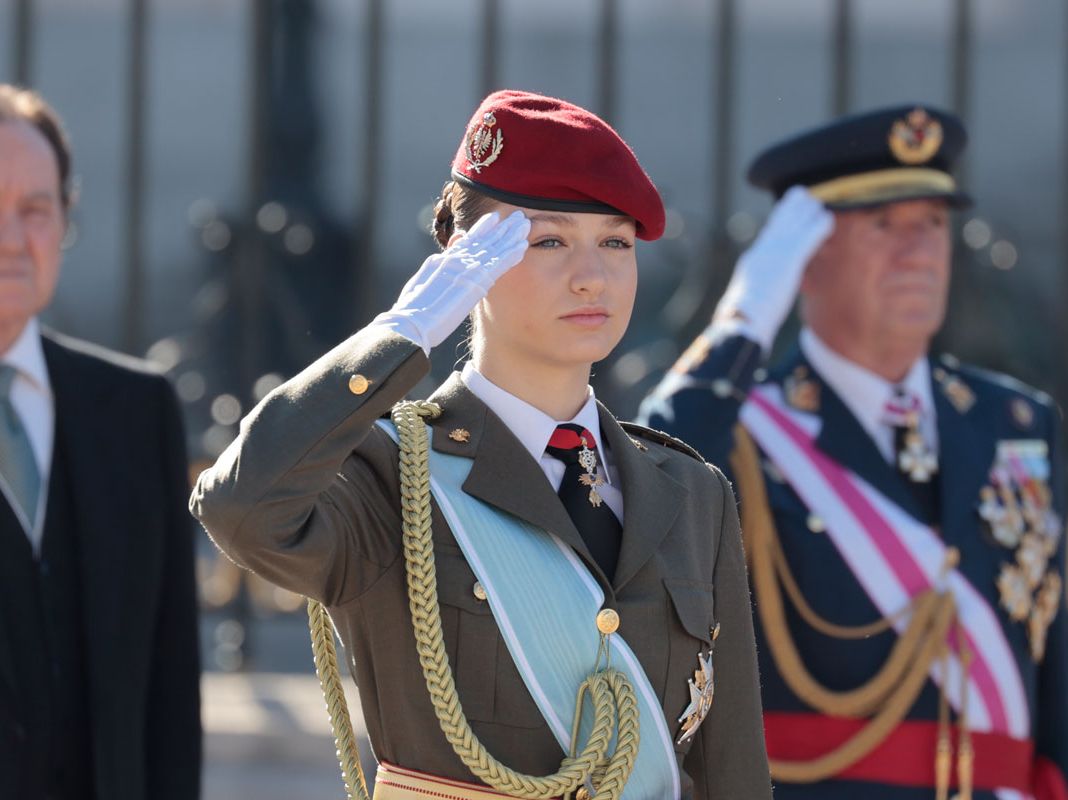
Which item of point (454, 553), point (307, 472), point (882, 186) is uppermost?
point (882, 186)

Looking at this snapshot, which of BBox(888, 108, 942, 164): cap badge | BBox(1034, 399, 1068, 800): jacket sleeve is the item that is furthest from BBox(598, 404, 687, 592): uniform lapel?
BBox(888, 108, 942, 164): cap badge

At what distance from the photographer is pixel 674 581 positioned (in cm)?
219

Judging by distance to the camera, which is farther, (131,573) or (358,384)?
(131,573)

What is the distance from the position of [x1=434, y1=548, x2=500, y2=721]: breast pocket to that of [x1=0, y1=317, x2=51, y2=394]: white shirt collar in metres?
1.19

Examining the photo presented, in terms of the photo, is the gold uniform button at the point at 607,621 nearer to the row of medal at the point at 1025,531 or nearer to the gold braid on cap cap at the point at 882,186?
the row of medal at the point at 1025,531

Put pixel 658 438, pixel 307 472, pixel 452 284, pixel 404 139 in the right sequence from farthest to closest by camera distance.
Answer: pixel 404 139, pixel 658 438, pixel 452 284, pixel 307 472

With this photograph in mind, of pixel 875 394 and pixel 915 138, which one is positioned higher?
pixel 915 138

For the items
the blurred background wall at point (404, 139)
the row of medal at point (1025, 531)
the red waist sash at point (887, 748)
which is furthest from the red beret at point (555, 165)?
the blurred background wall at point (404, 139)

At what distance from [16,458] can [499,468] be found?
1105 millimetres

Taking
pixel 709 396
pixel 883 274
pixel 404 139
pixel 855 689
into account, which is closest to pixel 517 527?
pixel 709 396

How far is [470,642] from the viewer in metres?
2.08

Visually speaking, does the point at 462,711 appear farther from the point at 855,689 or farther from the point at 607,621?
the point at 855,689

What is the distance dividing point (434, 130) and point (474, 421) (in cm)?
352

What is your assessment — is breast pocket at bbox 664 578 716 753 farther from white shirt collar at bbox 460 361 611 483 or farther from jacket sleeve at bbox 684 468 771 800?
white shirt collar at bbox 460 361 611 483
